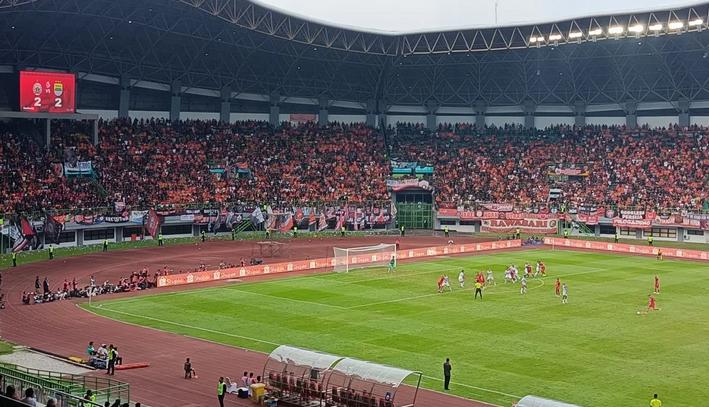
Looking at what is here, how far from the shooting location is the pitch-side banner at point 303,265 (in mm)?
57312

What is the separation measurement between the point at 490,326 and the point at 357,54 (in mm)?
58839

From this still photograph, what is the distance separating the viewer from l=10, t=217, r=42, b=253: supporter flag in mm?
65375

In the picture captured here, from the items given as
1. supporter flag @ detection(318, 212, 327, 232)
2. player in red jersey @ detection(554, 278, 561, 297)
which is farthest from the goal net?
supporter flag @ detection(318, 212, 327, 232)

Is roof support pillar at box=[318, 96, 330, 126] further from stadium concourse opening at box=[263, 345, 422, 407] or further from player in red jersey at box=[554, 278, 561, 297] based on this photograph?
stadium concourse opening at box=[263, 345, 422, 407]

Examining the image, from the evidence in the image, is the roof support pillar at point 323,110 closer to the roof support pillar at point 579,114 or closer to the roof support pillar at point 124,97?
the roof support pillar at point 124,97

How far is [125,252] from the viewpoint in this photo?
7194cm

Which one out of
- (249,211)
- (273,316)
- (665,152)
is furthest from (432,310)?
(665,152)

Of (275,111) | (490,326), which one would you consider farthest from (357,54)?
(490,326)

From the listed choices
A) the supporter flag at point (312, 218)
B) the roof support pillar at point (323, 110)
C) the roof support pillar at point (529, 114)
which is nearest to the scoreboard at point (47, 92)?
the supporter flag at point (312, 218)

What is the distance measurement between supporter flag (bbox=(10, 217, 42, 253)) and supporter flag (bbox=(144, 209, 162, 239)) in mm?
12159

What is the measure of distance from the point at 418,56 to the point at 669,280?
1791 inches

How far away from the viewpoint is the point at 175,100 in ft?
307

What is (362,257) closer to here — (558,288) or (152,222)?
(558,288)

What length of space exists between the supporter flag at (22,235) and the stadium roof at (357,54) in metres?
16.8
